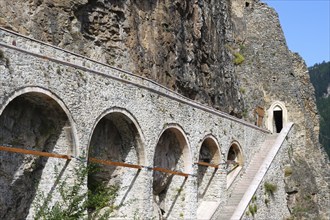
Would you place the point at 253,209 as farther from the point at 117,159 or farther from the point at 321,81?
the point at 321,81

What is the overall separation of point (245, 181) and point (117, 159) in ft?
31.5

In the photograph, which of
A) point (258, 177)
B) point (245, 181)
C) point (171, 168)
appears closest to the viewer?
point (171, 168)

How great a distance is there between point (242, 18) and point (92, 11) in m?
21.1

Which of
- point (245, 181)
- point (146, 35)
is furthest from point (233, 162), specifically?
point (146, 35)

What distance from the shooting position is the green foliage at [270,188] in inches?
1108

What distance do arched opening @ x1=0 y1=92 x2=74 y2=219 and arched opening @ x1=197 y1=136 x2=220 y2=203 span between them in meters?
10.4

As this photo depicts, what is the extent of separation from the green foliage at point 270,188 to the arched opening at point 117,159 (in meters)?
9.13

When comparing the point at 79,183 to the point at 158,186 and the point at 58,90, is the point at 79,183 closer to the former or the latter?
the point at 58,90

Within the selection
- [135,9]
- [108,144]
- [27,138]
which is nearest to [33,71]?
[27,138]

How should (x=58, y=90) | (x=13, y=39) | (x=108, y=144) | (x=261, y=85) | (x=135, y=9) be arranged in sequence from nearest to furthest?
(x=13, y=39) < (x=58, y=90) < (x=108, y=144) < (x=135, y=9) < (x=261, y=85)

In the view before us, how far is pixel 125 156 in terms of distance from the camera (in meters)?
21.5

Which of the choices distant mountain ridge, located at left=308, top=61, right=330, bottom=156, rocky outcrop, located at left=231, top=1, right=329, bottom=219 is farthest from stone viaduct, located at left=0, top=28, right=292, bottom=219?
distant mountain ridge, located at left=308, top=61, right=330, bottom=156

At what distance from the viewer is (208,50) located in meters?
34.5

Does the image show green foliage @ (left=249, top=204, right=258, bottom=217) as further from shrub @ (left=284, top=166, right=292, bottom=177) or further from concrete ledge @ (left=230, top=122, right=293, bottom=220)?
shrub @ (left=284, top=166, right=292, bottom=177)
